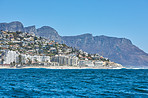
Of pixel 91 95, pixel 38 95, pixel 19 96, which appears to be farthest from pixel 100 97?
pixel 19 96

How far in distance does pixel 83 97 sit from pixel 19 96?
10.3 meters

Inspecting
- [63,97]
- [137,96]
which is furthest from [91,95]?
[137,96]

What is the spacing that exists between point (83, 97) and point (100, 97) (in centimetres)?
270

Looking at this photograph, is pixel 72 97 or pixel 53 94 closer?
pixel 72 97

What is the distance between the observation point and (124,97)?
42406mm

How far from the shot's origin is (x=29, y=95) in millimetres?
43531

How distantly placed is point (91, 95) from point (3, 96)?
1418cm

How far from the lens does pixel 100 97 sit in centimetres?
4194

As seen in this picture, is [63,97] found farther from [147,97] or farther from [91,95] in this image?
[147,97]

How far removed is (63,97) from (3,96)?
958 cm

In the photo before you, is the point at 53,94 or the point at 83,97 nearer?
the point at 83,97

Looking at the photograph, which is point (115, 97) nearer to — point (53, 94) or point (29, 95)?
point (53, 94)

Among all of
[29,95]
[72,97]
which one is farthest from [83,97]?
[29,95]

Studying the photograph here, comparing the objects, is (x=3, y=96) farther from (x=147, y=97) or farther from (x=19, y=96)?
(x=147, y=97)
